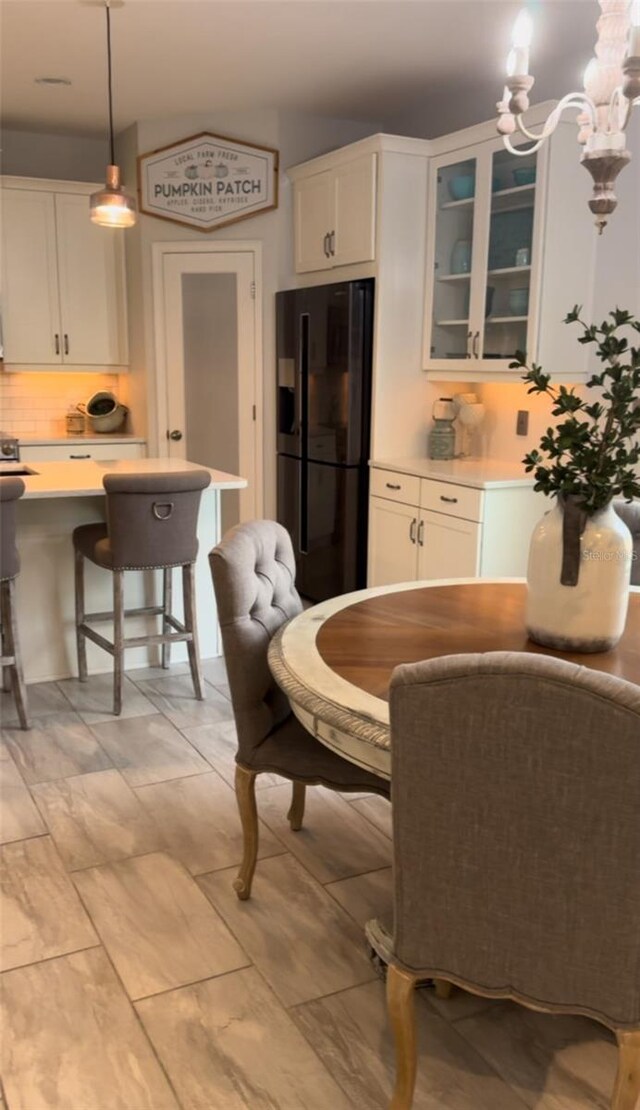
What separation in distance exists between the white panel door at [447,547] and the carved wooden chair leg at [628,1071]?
106 inches

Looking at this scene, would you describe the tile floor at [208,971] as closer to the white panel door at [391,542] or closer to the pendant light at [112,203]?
the white panel door at [391,542]

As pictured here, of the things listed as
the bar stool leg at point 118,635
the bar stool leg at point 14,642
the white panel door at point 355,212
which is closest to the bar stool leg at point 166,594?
the bar stool leg at point 118,635

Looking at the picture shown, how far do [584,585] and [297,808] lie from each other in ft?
4.00

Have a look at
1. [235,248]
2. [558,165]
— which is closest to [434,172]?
[558,165]

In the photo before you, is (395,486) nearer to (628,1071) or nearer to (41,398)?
(41,398)

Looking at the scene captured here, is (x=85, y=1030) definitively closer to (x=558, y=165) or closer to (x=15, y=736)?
(x=15, y=736)

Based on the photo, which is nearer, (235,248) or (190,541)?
(190,541)

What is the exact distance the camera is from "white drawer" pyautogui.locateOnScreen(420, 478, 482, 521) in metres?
3.95

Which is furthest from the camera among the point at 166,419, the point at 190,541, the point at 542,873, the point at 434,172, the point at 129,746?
the point at 166,419

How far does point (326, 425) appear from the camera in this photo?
15.8 ft

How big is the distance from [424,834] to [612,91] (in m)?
1.71

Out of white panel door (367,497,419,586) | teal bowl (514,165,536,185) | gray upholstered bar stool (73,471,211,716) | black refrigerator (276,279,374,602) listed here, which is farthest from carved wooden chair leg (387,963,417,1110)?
teal bowl (514,165,536,185)

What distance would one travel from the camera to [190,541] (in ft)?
11.5

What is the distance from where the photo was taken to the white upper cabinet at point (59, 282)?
5492mm
